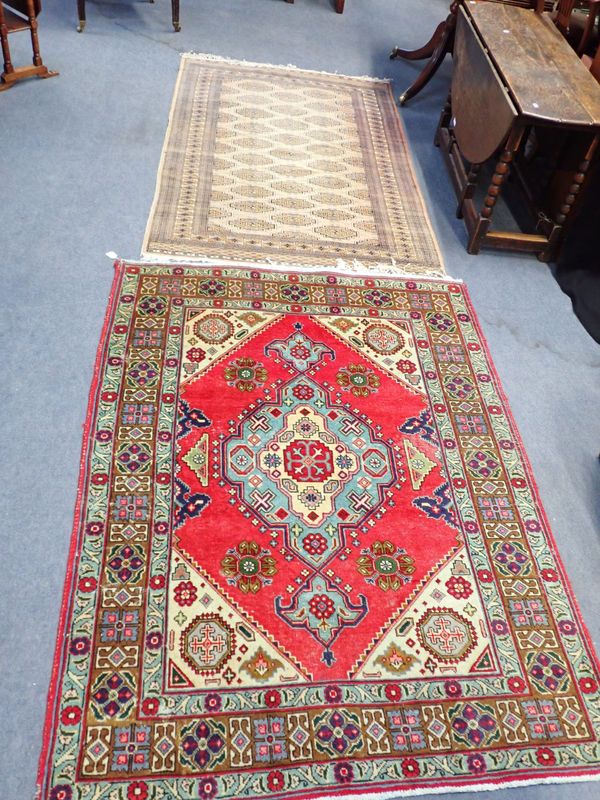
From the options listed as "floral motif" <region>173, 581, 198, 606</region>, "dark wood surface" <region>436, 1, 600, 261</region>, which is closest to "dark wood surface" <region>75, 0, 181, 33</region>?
"dark wood surface" <region>436, 1, 600, 261</region>

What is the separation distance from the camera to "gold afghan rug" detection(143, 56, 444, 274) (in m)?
3.04

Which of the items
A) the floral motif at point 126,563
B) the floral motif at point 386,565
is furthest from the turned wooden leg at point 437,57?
the floral motif at point 126,563

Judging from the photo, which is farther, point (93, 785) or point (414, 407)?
point (414, 407)

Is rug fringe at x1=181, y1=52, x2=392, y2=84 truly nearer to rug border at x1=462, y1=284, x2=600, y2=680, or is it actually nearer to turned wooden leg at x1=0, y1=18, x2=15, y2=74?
turned wooden leg at x1=0, y1=18, x2=15, y2=74

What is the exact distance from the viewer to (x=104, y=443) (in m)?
2.21

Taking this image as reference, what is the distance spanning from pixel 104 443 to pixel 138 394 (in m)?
0.23

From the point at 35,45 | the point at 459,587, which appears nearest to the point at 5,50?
the point at 35,45

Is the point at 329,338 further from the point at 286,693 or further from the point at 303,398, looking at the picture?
the point at 286,693

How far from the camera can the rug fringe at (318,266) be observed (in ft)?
9.37

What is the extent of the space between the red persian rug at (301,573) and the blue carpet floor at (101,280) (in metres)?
0.08

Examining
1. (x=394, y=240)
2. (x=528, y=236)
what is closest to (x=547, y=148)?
(x=528, y=236)

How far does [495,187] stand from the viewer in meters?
2.98

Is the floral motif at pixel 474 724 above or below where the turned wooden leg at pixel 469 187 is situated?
below

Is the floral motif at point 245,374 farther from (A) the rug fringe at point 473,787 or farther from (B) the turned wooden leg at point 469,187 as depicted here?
(B) the turned wooden leg at point 469,187
